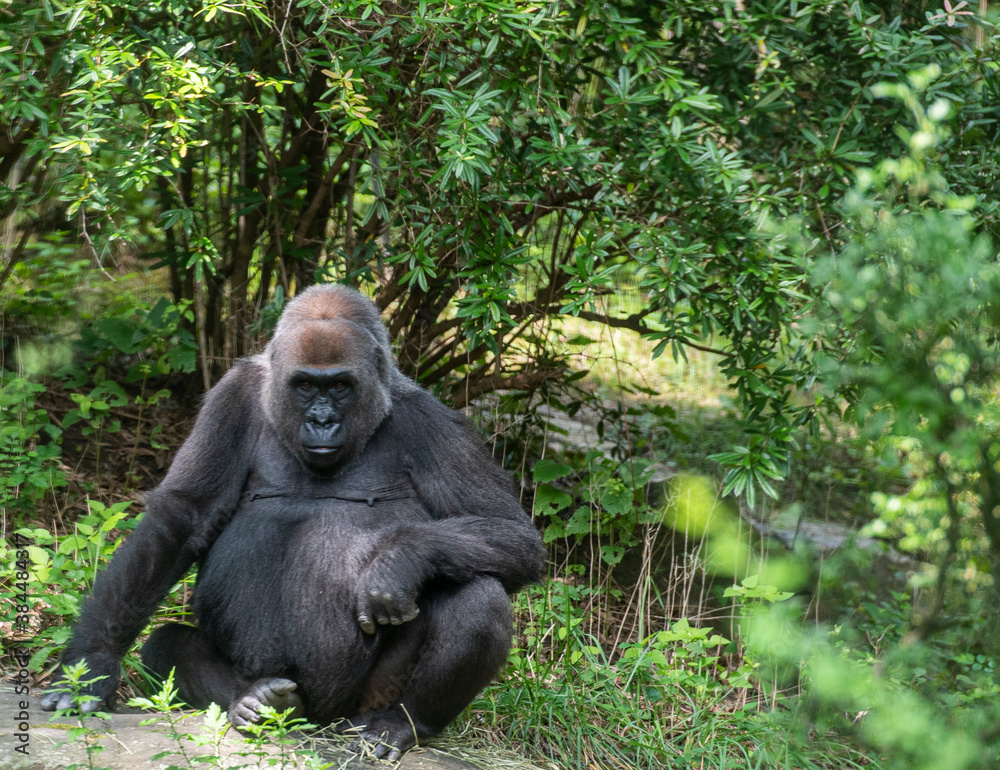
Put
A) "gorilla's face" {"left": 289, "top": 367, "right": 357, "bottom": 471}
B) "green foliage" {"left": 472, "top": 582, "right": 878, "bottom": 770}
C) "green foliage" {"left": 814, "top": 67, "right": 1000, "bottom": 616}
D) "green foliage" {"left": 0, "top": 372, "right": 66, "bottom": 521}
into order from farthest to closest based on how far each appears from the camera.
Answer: "green foliage" {"left": 0, "top": 372, "right": 66, "bottom": 521} < "green foliage" {"left": 472, "top": 582, "right": 878, "bottom": 770} < "gorilla's face" {"left": 289, "top": 367, "right": 357, "bottom": 471} < "green foliage" {"left": 814, "top": 67, "right": 1000, "bottom": 616}

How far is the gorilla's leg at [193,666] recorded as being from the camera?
11.4 feet

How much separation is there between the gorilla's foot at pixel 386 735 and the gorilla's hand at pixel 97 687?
0.83m

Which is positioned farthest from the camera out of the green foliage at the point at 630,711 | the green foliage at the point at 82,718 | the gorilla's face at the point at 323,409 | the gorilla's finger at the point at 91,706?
the green foliage at the point at 630,711

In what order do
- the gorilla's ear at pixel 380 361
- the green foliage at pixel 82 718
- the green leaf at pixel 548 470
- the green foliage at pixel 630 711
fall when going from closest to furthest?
the green foliage at pixel 82 718 < the gorilla's ear at pixel 380 361 < the green foliage at pixel 630 711 < the green leaf at pixel 548 470

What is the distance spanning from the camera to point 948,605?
138 cm

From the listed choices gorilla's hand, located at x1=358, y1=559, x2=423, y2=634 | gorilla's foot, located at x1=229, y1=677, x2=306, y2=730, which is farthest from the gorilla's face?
gorilla's foot, located at x1=229, y1=677, x2=306, y2=730

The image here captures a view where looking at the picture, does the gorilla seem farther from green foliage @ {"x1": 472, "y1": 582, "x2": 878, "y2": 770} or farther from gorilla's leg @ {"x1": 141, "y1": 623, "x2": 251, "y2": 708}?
green foliage @ {"x1": 472, "y1": 582, "x2": 878, "y2": 770}

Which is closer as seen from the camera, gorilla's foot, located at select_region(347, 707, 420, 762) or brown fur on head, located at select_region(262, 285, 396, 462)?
gorilla's foot, located at select_region(347, 707, 420, 762)

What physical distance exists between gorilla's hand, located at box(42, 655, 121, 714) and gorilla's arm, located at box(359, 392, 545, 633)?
85 cm

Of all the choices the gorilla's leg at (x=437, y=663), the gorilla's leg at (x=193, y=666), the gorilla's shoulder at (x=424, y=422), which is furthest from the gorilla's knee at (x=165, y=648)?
the gorilla's shoulder at (x=424, y=422)

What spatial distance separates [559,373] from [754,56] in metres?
1.89

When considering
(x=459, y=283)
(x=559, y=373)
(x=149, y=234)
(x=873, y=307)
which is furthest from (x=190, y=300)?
(x=873, y=307)

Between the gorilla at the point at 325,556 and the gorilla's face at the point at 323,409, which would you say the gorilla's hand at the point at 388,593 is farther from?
the gorilla's face at the point at 323,409

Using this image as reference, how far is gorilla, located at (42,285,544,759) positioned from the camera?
338 cm
